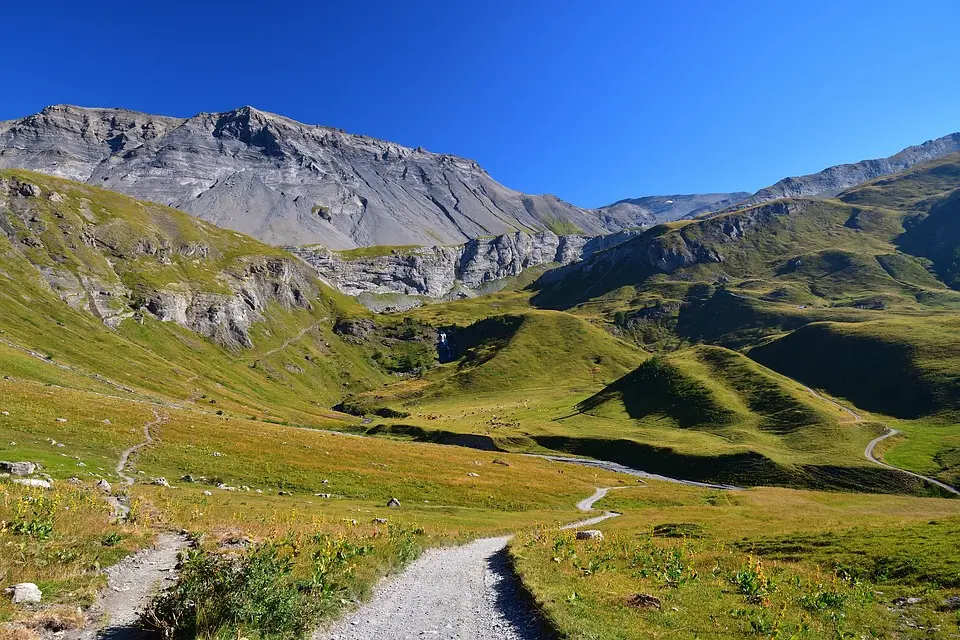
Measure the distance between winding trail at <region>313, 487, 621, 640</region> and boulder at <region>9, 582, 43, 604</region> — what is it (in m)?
7.16

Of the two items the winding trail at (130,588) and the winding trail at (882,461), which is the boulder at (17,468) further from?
the winding trail at (882,461)

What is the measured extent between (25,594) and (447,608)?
1260 cm

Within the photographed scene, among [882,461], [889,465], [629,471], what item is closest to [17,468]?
[629,471]

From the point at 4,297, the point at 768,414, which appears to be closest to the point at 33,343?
the point at 4,297

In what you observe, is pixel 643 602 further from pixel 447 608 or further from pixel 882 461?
pixel 882 461

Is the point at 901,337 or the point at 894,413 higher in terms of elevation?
the point at 901,337

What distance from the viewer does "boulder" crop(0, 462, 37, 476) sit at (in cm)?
2981

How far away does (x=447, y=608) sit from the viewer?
18500mm

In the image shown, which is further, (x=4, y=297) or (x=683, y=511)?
(x=4, y=297)

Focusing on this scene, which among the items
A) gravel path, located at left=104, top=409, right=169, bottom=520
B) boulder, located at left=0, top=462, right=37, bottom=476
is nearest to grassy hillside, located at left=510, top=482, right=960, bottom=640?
gravel path, located at left=104, top=409, right=169, bottom=520

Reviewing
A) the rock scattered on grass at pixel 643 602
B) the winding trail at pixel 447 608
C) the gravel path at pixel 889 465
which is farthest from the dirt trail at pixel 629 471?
the rock scattered on grass at pixel 643 602

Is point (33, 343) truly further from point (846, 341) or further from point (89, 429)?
point (846, 341)

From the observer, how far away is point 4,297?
138000mm

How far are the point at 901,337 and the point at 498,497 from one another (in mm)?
184408
